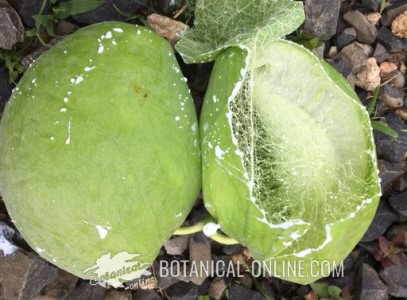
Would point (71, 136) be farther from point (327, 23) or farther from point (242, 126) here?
point (327, 23)

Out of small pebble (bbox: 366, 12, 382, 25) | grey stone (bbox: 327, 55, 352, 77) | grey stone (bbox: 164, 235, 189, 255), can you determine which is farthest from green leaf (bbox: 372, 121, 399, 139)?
grey stone (bbox: 164, 235, 189, 255)

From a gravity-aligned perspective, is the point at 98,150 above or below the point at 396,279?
above

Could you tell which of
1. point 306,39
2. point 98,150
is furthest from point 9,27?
point 306,39

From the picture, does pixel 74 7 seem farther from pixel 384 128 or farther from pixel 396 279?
pixel 396 279

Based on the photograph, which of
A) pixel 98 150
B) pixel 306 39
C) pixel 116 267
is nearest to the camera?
pixel 98 150

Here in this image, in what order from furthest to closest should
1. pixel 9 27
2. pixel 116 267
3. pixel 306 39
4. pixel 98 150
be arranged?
pixel 306 39
pixel 9 27
pixel 116 267
pixel 98 150

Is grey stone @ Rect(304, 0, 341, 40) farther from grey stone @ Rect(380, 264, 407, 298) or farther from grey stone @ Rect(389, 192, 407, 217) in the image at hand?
grey stone @ Rect(380, 264, 407, 298)
